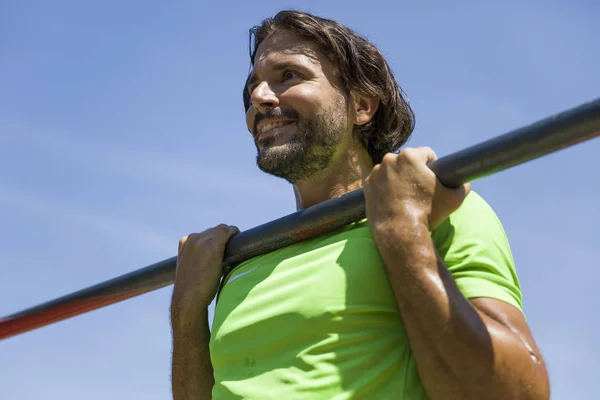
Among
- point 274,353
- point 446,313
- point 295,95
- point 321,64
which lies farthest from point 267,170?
point 446,313

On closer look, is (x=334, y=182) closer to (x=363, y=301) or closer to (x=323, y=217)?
(x=323, y=217)

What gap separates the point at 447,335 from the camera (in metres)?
2.55

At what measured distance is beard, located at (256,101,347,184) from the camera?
3.59 metres

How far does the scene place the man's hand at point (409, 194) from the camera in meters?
2.71

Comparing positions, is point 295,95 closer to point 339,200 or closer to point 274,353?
point 339,200

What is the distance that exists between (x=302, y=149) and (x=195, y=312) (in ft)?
2.40

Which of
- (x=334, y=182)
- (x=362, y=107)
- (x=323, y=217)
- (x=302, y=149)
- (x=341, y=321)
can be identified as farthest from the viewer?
(x=362, y=107)

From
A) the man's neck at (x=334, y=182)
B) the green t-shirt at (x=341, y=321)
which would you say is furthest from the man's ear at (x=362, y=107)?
the green t-shirt at (x=341, y=321)

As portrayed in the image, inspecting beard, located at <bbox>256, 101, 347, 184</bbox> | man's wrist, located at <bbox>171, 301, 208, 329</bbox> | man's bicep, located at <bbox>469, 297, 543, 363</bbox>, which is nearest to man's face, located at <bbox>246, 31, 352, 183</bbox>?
beard, located at <bbox>256, 101, 347, 184</bbox>

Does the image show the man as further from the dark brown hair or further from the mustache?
the dark brown hair

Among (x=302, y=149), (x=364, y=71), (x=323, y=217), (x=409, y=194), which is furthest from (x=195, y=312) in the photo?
(x=364, y=71)

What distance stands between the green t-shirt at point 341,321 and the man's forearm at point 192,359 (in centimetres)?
26

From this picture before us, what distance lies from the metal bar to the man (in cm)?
5

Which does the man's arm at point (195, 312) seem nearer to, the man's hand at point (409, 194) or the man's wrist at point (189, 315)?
the man's wrist at point (189, 315)
